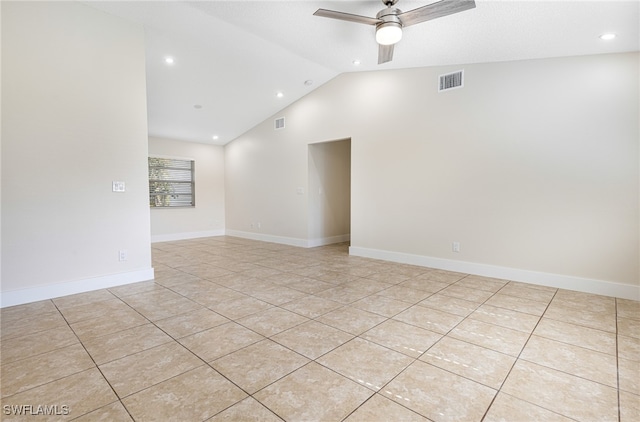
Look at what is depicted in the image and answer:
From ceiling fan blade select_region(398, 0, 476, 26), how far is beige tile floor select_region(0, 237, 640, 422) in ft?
8.80

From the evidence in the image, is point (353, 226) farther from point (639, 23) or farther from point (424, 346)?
point (639, 23)

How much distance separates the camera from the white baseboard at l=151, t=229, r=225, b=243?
23.7 ft

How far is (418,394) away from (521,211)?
3.06 m

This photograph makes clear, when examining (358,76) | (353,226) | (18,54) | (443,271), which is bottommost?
(443,271)

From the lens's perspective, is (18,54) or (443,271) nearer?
(18,54)

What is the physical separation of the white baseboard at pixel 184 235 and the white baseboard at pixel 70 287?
3.70 meters

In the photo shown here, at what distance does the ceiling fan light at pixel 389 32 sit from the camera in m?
2.84

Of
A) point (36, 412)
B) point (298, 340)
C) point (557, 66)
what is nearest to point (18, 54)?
point (36, 412)

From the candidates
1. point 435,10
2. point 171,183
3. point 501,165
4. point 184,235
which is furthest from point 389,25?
point 184,235

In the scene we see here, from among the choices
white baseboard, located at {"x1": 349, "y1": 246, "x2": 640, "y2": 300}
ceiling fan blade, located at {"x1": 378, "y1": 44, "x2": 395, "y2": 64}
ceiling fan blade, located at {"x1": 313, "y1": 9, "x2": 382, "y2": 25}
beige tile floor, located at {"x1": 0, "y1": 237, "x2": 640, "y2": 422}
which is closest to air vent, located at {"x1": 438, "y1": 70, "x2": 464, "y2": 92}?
ceiling fan blade, located at {"x1": 378, "y1": 44, "x2": 395, "y2": 64}

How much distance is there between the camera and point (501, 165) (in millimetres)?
3850

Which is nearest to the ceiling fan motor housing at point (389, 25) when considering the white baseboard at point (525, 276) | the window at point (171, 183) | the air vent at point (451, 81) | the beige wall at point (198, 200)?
the air vent at point (451, 81)

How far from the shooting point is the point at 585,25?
2.73 metres

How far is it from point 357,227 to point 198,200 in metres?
4.71
